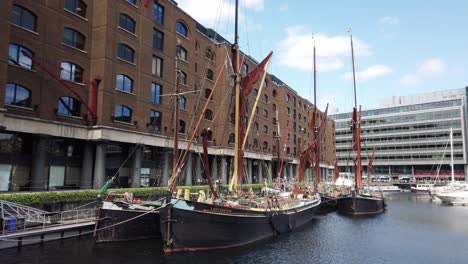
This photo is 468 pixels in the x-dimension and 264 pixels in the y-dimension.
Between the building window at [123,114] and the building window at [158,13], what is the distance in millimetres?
12768

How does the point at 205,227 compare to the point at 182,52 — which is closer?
the point at 205,227

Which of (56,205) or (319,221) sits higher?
(56,205)

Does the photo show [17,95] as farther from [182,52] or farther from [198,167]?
[198,167]

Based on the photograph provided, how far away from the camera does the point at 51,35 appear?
3550 centimetres

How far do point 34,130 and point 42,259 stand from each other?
15.5m

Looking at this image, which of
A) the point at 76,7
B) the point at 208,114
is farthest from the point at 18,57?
the point at 208,114

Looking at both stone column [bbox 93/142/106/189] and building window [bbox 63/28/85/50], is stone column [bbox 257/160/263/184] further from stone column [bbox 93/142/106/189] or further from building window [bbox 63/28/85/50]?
building window [bbox 63/28/85/50]

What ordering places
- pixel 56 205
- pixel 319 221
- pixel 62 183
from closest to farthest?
pixel 56 205 < pixel 62 183 < pixel 319 221

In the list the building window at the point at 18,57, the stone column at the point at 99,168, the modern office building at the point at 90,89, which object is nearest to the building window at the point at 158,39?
the modern office building at the point at 90,89

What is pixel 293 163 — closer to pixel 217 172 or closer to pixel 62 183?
pixel 217 172

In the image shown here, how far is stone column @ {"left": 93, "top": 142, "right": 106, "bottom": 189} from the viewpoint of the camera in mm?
37406

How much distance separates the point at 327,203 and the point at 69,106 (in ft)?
127

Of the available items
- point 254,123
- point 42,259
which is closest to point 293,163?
point 254,123

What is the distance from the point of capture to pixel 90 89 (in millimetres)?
39344
